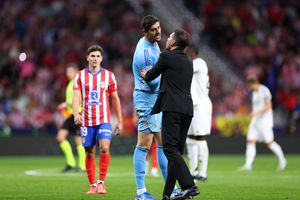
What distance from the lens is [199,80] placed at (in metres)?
15.7

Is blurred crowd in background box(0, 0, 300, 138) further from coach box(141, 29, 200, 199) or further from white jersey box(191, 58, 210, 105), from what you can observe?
coach box(141, 29, 200, 199)

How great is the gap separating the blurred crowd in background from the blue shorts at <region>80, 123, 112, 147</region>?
38.7 feet

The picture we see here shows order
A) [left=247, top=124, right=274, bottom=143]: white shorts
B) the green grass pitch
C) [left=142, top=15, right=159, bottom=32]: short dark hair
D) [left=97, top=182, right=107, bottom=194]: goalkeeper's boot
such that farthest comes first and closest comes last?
[left=247, top=124, right=274, bottom=143]: white shorts
[left=97, top=182, right=107, bottom=194]: goalkeeper's boot
the green grass pitch
[left=142, top=15, right=159, bottom=32]: short dark hair

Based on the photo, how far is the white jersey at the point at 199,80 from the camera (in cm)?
1562

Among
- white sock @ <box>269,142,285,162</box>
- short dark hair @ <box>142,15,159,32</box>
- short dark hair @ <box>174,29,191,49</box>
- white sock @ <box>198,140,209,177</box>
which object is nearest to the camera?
Result: short dark hair @ <box>174,29,191,49</box>

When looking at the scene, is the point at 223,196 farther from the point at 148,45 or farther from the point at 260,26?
the point at 260,26

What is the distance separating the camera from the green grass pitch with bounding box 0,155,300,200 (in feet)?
39.4

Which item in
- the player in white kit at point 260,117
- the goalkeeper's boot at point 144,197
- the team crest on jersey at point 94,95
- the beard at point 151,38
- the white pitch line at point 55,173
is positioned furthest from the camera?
the player in white kit at point 260,117

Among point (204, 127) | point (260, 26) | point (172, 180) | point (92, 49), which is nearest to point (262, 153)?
point (260, 26)

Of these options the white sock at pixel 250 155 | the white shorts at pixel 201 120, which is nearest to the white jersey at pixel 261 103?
the white sock at pixel 250 155

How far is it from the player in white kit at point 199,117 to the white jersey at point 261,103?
411 cm

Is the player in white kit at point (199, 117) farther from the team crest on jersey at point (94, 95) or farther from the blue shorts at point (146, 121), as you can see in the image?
the blue shorts at point (146, 121)

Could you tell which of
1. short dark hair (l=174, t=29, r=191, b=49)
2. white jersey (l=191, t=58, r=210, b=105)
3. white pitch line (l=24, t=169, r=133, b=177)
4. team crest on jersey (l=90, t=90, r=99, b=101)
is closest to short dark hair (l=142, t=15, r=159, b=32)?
short dark hair (l=174, t=29, r=191, b=49)

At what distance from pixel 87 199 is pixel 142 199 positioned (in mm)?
833
